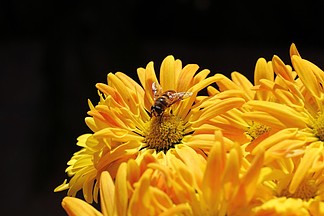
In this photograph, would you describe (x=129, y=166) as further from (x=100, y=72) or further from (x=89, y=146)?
(x=100, y=72)

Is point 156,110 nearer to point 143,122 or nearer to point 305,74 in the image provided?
point 143,122

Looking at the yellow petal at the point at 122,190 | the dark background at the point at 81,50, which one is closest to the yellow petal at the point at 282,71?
the yellow petal at the point at 122,190

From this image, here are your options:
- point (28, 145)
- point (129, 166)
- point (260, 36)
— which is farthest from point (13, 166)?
point (129, 166)

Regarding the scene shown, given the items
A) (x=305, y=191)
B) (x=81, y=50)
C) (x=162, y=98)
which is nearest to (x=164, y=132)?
(x=162, y=98)

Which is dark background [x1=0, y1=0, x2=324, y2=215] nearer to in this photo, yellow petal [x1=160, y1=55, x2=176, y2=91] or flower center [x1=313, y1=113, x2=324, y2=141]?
yellow petal [x1=160, y1=55, x2=176, y2=91]

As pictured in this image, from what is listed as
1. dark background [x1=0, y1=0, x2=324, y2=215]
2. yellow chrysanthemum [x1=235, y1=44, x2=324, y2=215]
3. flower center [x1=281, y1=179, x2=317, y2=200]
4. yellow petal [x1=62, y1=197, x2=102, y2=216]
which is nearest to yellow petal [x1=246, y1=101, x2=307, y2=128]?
yellow chrysanthemum [x1=235, y1=44, x2=324, y2=215]

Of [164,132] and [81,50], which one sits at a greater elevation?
[164,132]
